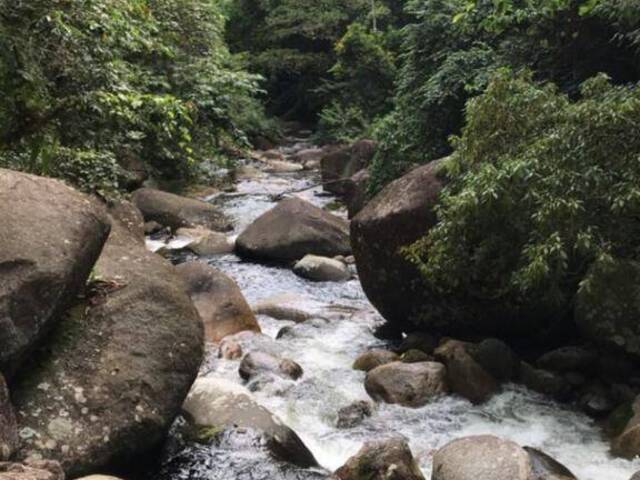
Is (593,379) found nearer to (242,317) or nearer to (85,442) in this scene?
(242,317)

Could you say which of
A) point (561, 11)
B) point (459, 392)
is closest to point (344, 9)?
point (561, 11)

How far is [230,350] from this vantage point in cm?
883

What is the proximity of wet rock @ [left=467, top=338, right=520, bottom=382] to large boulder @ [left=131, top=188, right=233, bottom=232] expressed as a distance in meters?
8.58

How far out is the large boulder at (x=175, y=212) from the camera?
51.2ft

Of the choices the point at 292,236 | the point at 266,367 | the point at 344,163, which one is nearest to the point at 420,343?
the point at 266,367

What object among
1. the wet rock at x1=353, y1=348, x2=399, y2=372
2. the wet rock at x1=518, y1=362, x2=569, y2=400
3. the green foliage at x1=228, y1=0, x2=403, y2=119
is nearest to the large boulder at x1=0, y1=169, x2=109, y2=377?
the wet rock at x1=353, y1=348, x2=399, y2=372

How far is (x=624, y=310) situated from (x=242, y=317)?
4915mm

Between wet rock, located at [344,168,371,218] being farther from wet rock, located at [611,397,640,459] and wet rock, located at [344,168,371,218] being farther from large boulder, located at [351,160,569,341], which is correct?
wet rock, located at [611,397,640,459]

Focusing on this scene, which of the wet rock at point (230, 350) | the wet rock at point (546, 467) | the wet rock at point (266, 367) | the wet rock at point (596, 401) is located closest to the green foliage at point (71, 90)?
the wet rock at point (230, 350)

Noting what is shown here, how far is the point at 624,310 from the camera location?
7.26 metres

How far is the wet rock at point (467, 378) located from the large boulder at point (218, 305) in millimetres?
2948

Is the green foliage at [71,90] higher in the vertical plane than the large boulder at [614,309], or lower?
higher

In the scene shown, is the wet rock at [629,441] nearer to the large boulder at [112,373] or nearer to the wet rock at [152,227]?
the large boulder at [112,373]

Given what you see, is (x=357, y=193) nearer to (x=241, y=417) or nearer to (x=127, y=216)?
(x=127, y=216)
